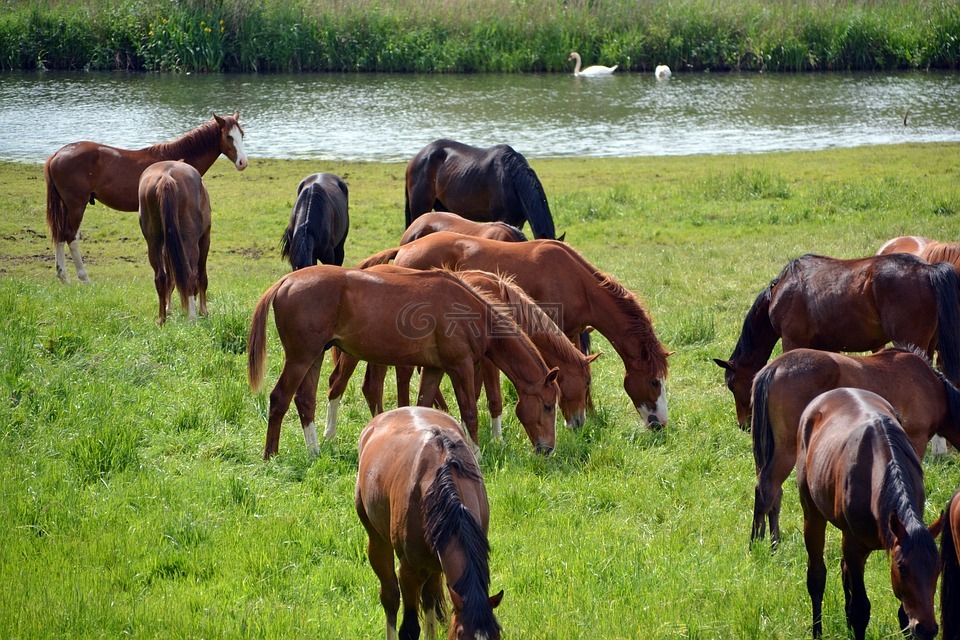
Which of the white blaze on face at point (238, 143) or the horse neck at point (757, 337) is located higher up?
the white blaze on face at point (238, 143)

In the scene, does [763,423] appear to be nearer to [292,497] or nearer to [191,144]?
[292,497]

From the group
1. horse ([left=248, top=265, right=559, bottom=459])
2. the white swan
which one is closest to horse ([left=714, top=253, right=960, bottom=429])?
horse ([left=248, top=265, right=559, bottom=459])

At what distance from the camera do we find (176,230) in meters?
9.46

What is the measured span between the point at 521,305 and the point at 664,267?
4.67 meters

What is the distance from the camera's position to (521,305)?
264 inches

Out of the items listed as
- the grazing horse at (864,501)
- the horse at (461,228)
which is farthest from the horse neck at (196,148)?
the grazing horse at (864,501)

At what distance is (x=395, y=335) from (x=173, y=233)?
13.9ft

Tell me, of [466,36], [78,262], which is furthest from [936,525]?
[466,36]

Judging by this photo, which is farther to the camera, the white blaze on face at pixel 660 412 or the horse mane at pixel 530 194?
the horse mane at pixel 530 194

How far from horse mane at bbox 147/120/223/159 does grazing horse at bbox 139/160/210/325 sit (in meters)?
1.60

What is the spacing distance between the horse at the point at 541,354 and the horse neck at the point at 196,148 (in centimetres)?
615

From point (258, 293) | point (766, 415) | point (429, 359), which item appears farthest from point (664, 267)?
point (766, 415)

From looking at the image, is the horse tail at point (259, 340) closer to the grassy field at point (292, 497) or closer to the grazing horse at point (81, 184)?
the grassy field at point (292, 497)

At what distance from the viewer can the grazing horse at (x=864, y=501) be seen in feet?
11.3
